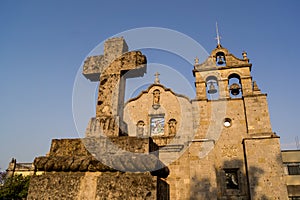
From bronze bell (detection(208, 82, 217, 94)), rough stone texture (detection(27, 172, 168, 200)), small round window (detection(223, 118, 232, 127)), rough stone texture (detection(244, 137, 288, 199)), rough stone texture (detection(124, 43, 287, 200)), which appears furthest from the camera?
bronze bell (detection(208, 82, 217, 94))

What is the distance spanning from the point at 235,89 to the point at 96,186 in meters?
13.3

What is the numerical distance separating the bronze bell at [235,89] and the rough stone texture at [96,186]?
12.7 meters

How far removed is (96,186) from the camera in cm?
259

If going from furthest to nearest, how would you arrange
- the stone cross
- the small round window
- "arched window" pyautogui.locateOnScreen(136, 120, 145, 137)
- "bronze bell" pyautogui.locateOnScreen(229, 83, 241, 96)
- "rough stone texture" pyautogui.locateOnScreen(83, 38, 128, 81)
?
"arched window" pyautogui.locateOnScreen(136, 120, 145, 137) < "bronze bell" pyautogui.locateOnScreen(229, 83, 241, 96) < the small round window < "rough stone texture" pyautogui.locateOnScreen(83, 38, 128, 81) < the stone cross

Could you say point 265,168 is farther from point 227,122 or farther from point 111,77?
point 111,77

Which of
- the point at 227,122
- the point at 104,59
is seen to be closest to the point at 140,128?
the point at 227,122

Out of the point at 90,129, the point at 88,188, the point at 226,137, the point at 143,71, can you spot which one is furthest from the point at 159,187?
the point at 226,137

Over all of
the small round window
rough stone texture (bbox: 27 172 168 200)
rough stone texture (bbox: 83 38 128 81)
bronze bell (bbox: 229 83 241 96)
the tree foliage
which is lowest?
rough stone texture (bbox: 27 172 168 200)

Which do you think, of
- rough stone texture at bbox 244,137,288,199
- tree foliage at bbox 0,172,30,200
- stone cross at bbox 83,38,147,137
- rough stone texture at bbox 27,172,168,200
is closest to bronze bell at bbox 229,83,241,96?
rough stone texture at bbox 244,137,288,199

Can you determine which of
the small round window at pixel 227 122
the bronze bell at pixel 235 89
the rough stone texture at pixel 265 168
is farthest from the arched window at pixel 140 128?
the rough stone texture at pixel 265 168

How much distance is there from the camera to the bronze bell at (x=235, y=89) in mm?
14383

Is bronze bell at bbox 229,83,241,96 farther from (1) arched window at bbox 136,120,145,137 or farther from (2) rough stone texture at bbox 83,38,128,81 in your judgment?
(2) rough stone texture at bbox 83,38,128,81

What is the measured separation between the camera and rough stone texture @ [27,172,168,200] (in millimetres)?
2461

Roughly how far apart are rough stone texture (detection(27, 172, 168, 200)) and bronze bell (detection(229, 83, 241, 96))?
1273cm
